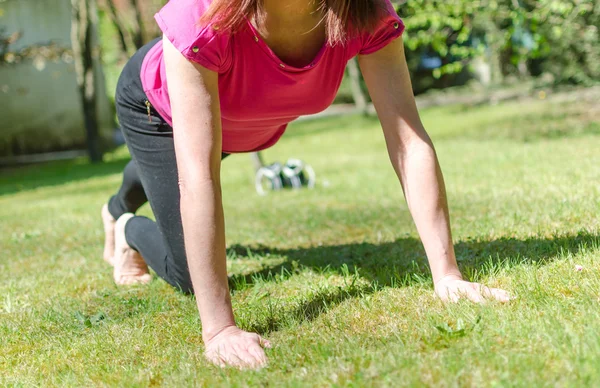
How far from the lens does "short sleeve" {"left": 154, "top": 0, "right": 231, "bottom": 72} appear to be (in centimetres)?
226

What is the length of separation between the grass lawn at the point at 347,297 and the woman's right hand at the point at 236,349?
2.0 inches

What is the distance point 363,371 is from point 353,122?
1578 cm

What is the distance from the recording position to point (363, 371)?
199 centimetres

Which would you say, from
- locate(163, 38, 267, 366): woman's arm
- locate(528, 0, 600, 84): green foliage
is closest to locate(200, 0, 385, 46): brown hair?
locate(163, 38, 267, 366): woman's arm

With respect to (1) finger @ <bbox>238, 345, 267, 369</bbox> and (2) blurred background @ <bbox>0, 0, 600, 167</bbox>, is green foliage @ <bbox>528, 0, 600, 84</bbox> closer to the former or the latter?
(2) blurred background @ <bbox>0, 0, 600, 167</bbox>

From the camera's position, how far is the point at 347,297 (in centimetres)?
285

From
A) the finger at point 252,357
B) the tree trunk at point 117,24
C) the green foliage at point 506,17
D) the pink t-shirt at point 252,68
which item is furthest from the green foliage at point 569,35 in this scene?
the tree trunk at point 117,24

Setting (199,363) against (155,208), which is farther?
(155,208)

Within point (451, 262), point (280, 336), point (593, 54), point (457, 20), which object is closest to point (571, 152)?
point (457, 20)

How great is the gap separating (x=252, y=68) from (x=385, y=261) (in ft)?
4.76

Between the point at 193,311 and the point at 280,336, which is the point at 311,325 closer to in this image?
the point at 280,336

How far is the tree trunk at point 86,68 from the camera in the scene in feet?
46.2

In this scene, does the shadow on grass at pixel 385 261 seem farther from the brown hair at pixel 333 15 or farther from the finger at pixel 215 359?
the brown hair at pixel 333 15

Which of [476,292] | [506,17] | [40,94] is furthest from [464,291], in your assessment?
[40,94]
